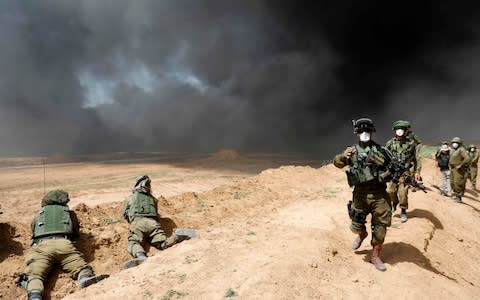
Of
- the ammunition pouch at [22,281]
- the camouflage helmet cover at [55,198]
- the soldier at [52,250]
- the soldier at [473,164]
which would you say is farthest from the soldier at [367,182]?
the soldier at [473,164]

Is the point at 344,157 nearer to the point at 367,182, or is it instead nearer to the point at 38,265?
the point at 367,182

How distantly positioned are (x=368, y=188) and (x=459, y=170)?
8.95m

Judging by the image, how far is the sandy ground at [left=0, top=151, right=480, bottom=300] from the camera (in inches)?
205

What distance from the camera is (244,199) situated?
1224 centimetres

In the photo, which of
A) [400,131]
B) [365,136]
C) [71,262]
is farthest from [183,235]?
[400,131]

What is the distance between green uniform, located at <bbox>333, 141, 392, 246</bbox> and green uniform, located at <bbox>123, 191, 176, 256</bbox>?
427 cm

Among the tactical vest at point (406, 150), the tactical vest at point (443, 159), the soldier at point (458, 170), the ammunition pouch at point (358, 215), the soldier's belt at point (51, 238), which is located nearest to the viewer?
the ammunition pouch at point (358, 215)

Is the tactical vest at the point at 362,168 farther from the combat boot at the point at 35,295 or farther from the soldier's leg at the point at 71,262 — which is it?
the combat boot at the point at 35,295

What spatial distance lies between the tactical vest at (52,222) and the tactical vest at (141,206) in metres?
1.49

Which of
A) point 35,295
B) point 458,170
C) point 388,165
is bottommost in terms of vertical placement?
point 35,295

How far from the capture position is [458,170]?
12.6m

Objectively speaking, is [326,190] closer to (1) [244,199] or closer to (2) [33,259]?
(1) [244,199]

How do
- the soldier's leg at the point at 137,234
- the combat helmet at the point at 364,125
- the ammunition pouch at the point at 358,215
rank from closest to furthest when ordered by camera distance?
the combat helmet at the point at 364,125 < the ammunition pouch at the point at 358,215 < the soldier's leg at the point at 137,234

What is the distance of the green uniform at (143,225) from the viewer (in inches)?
309
